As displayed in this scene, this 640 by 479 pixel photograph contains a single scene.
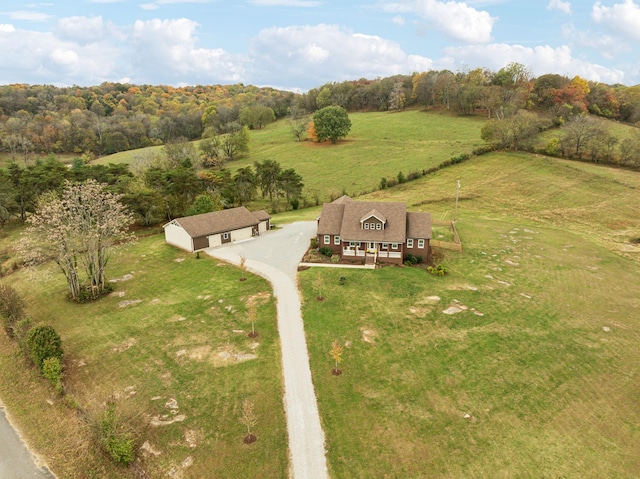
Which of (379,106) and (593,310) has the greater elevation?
(379,106)

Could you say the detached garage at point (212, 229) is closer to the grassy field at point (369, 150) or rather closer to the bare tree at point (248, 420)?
the grassy field at point (369, 150)

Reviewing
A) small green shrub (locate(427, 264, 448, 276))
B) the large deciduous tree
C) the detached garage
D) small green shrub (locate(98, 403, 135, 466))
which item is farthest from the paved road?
the large deciduous tree

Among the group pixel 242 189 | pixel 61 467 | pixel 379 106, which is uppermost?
pixel 379 106

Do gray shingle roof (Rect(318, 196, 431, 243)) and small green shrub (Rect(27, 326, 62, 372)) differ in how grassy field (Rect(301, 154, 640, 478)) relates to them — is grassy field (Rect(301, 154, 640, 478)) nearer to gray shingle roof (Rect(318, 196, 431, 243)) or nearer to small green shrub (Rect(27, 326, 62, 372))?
gray shingle roof (Rect(318, 196, 431, 243))

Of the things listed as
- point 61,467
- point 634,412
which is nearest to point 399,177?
point 634,412

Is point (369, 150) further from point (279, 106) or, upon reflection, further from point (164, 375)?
point (164, 375)

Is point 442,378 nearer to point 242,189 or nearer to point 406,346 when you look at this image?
point 406,346
